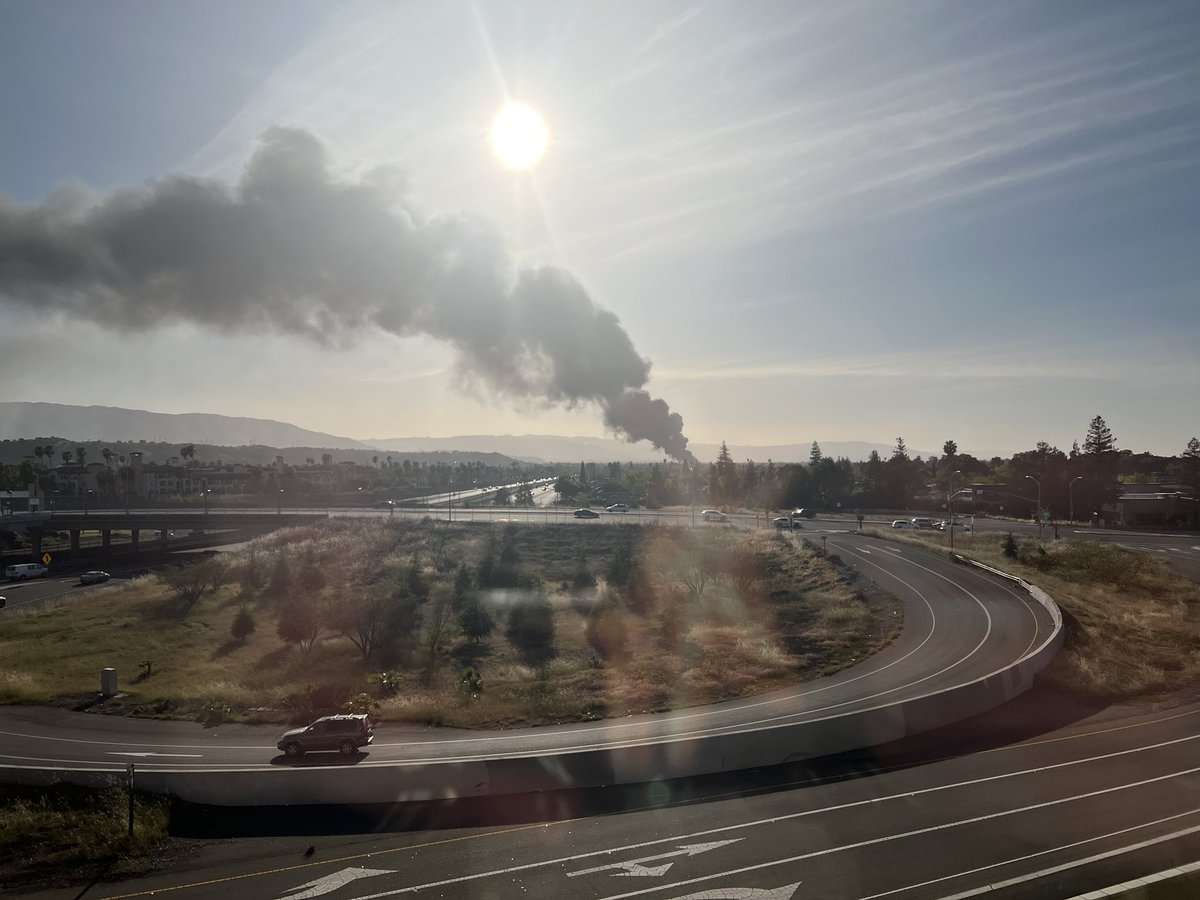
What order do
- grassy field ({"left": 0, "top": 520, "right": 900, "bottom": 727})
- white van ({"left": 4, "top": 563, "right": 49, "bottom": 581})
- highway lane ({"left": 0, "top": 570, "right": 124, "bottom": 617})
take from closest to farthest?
1. grassy field ({"left": 0, "top": 520, "right": 900, "bottom": 727})
2. highway lane ({"left": 0, "top": 570, "right": 124, "bottom": 617})
3. white van ({"left": 4, "top": 563, "right": 49, "bottom": 581})

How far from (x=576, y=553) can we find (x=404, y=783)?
5579 cm

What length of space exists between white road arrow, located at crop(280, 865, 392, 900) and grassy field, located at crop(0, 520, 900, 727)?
36.4 ft

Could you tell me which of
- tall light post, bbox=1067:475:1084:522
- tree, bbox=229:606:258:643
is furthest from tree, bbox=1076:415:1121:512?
tree, bbox=229:606:258:643

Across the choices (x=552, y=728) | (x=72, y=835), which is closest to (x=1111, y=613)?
(x=552, y=728)

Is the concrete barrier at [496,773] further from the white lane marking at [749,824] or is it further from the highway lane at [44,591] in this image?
the highway lane at [44,591]

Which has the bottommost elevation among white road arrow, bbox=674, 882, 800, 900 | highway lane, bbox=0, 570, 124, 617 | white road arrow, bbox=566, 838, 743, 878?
highway lane, bbox=0, 570, 124, 617

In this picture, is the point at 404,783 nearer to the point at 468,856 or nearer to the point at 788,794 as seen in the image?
the point at 468,856

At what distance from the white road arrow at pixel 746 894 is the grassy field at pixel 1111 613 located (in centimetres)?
1650

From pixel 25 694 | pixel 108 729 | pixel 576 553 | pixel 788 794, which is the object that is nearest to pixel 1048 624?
pixel 788 794

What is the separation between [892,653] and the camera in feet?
95.9

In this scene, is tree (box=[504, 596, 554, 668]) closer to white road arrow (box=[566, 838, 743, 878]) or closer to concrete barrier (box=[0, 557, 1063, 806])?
concrete barrier (box=[0, 557, 1063, 806])

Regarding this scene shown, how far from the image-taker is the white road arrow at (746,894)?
10.9 meters

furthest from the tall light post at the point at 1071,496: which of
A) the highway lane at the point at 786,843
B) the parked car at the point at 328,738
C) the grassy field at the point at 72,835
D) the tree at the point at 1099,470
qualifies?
the grassy field at the point at 72,835

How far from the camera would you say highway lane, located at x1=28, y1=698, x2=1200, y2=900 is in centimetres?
1141
